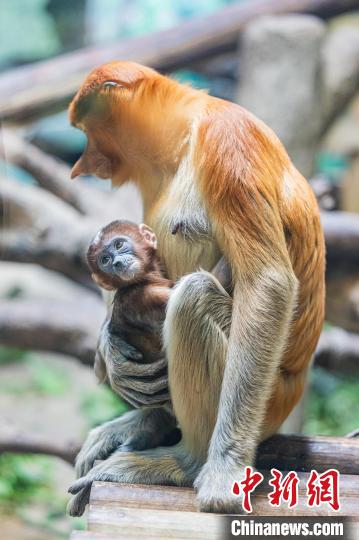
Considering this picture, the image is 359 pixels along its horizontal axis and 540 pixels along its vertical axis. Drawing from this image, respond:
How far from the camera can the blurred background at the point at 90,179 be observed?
6.99 meters

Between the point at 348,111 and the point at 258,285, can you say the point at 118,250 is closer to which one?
the point at 258,285

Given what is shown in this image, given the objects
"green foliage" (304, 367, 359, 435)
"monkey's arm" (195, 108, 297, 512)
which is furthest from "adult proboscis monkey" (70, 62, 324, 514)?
"green foliage" (304, 367, 359, 435)

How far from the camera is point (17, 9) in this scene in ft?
38.2

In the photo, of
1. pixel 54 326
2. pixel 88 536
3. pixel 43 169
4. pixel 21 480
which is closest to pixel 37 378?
pixel 21 480

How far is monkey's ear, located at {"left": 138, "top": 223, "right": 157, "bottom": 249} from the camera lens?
12.4 feet

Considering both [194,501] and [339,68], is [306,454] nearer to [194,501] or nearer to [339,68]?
[194,501]

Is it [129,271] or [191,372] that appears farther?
[129,271]

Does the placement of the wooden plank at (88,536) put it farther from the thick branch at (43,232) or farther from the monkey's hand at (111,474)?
the thick branch at (43,232)

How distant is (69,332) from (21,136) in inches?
97.7

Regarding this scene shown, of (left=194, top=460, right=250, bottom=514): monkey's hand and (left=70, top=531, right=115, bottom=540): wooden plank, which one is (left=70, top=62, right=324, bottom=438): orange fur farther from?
(left=70, top=531, right=115, bottom=540): wooden plank

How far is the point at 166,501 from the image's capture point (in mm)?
A: 3393

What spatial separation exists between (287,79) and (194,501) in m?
6.48

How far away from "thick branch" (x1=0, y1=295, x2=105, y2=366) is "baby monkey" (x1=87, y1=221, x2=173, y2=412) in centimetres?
291

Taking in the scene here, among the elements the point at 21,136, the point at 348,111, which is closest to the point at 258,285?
the point at 21,136
